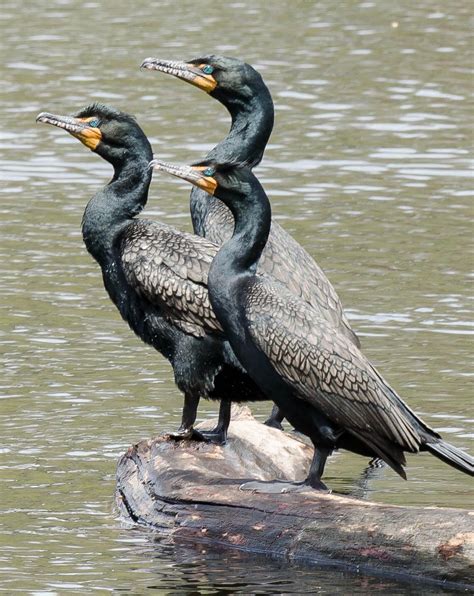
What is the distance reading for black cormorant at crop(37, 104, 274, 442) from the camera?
10.6 m

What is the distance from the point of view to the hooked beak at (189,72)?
39.6 ft

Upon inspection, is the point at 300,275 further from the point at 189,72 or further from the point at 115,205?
the point at 189,72

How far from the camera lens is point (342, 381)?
969 cm

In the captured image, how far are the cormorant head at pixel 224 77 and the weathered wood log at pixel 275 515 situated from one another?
2.20m

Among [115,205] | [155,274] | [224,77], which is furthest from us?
[224,77]

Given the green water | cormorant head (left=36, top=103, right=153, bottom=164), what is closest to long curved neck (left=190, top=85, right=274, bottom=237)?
cormorant head (left=36, top=103, right=153, bottom=164)

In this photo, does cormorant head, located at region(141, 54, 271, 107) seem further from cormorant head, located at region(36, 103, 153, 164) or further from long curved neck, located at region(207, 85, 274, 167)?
cormorant head, located at region(36, 103, 153, 164)

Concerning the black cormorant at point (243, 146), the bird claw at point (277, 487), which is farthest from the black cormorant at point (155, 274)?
the bird claw at point (277, 487)

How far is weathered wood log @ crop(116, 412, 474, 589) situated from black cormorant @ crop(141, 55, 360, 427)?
99cm

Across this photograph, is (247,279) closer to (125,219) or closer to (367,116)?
(125,219)

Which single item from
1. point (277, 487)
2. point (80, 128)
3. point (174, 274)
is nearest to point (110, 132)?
point (80, 128)

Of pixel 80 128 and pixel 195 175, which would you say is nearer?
pixel 195 175

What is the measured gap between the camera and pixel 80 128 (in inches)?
446

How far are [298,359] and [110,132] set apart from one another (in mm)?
2308
